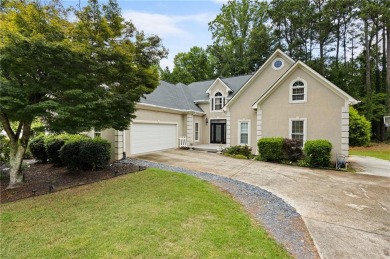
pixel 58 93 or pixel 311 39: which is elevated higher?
pixel 311 39

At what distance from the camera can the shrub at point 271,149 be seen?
40.1ft

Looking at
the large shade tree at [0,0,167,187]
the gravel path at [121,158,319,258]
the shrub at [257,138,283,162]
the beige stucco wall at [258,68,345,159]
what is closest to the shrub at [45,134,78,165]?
the large shade tree at [0,0,167,187]

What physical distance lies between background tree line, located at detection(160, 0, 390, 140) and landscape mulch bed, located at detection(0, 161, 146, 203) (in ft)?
87.4

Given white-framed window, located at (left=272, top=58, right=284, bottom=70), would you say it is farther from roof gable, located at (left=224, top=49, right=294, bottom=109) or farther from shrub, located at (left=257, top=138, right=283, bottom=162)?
shrub, located at (left=257, top=138, right=283, bottom=162)

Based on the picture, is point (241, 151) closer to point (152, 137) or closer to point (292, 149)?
point (292, 149)

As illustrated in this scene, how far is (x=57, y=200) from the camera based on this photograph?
591 centimetres

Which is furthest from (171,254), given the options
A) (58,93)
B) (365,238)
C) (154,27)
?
(154,27)

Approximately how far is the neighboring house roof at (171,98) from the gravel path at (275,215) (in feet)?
28.6

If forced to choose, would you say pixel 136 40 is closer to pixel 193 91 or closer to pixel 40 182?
pixel 40 182

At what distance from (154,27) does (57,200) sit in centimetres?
681

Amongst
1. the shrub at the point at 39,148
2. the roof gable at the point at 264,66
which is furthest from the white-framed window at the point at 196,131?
the shrub at the point at 39,148

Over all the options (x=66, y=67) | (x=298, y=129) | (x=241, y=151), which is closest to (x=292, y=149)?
(x=298, y=129)

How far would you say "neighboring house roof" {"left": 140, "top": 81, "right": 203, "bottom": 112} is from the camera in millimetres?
15148

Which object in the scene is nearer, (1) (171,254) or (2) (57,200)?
(1) (171,254)
